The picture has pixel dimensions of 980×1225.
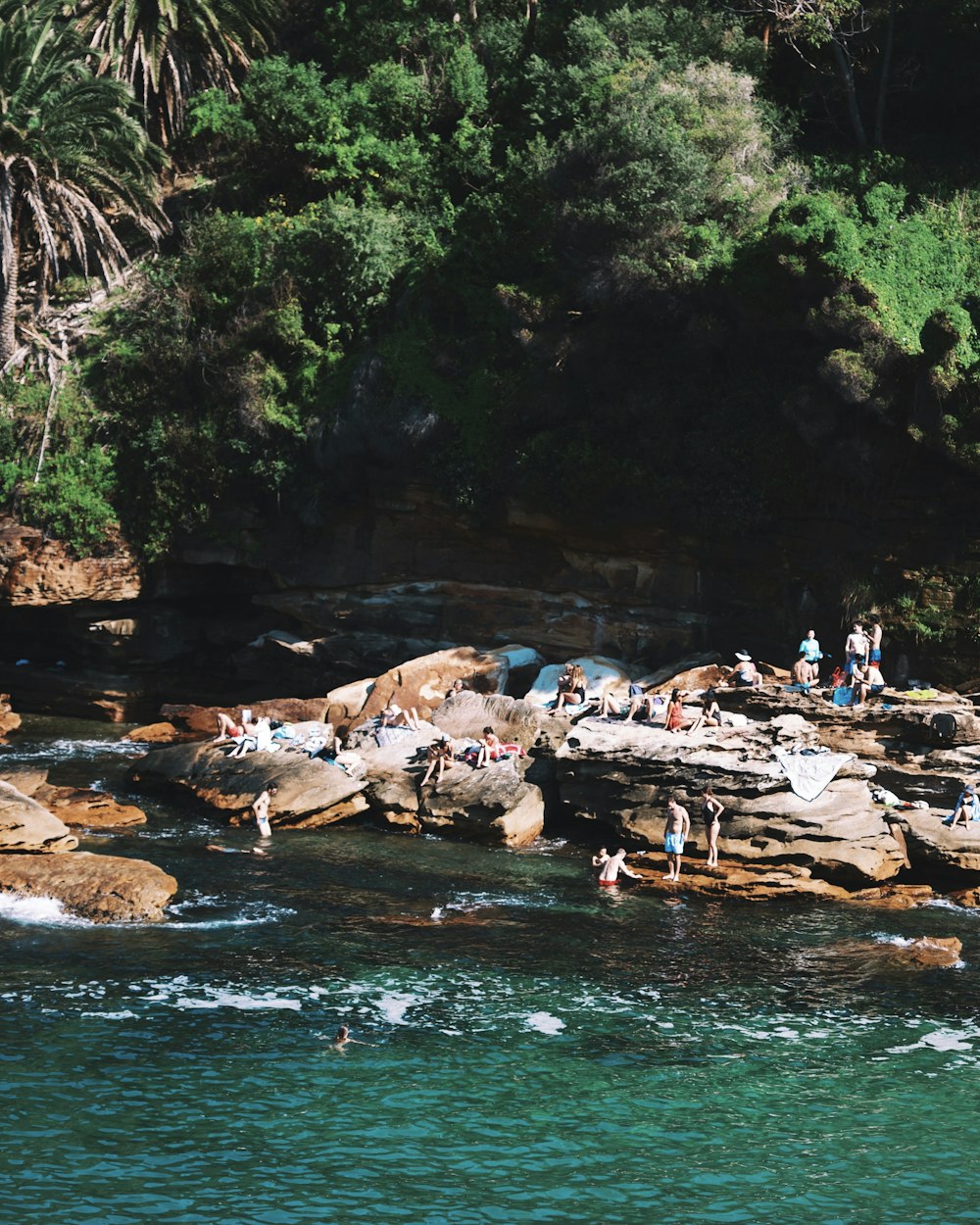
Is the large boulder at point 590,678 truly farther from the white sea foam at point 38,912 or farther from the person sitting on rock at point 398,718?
the white sea foam at point 38,912

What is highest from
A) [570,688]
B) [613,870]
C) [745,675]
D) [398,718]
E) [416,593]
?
[416,593]

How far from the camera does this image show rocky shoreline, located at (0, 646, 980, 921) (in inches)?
833

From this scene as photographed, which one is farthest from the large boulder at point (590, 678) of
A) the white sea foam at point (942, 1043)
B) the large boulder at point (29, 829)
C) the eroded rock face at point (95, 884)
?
the white sea foam at point (942, 1043)

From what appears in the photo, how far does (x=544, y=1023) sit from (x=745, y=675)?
12.2 metres

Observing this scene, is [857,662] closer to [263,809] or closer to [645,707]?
[645,707]

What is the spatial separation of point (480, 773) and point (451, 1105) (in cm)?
1143

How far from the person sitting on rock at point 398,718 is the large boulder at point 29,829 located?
7336 millimetres

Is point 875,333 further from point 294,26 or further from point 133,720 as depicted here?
point 294,26

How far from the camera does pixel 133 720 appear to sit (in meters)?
35.2

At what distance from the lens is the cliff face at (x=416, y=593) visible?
28.1 meters

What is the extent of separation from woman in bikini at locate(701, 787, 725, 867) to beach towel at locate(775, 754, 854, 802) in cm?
133

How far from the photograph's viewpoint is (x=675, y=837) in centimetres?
2178

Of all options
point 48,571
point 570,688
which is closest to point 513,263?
point 570,688

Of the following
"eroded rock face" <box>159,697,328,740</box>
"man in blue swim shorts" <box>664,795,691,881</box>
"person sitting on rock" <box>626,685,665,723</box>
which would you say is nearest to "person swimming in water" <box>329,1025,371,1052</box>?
"man in blue swim shorts" <box>664,795,691,881</box>
